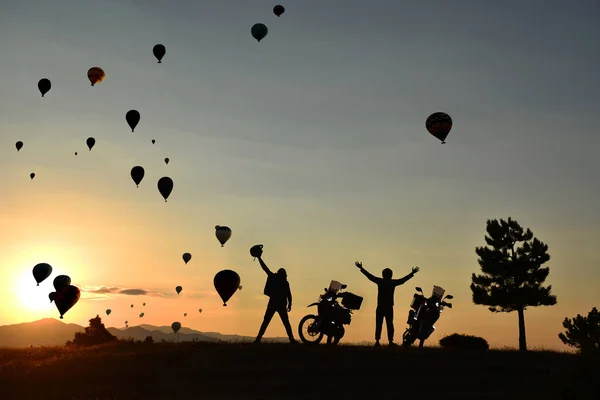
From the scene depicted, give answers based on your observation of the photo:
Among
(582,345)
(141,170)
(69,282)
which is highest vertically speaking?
(141,170)

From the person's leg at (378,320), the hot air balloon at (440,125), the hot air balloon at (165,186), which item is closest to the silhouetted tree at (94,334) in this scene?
the hot air balloon at (165,186)

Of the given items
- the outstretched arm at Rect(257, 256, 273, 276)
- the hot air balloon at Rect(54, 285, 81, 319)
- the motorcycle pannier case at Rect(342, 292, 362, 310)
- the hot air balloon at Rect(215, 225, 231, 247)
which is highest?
the hot air balloon at Rect(215, 225, 231, 247)

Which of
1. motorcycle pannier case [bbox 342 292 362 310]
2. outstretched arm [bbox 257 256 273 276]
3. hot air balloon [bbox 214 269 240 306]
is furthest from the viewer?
hot air balloon [bbox 214 269 240 306]

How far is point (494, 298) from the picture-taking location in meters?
53.2

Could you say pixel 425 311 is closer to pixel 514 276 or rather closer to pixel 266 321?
pixel 266 321

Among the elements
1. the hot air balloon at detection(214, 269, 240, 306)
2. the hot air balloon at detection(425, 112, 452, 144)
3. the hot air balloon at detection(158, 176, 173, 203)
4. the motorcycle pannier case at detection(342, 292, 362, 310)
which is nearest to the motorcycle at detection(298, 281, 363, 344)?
the motorcycle pannier case at detection(342, 292, 362, 310)

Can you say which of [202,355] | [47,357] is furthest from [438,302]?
[47,357]

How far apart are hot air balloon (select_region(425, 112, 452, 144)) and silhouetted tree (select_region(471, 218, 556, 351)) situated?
12.0 meters

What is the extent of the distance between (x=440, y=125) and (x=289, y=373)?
26.4 m

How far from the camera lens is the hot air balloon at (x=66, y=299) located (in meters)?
49.3

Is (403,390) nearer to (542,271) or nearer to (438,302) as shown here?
(438,302)

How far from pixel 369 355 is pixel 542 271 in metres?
32.1

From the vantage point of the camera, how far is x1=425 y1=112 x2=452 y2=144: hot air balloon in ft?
151

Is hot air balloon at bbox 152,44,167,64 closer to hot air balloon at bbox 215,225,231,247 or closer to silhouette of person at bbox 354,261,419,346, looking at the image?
hot air balloon at bbox 215,225,231,247
